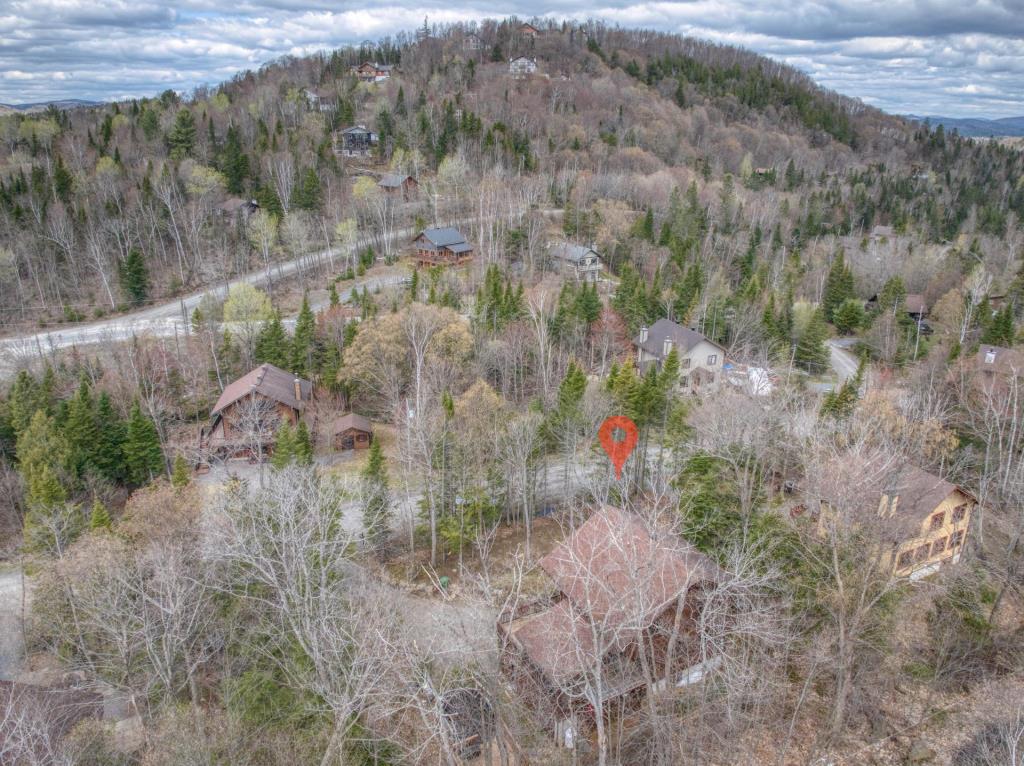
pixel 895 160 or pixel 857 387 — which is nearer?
pixel 857 387

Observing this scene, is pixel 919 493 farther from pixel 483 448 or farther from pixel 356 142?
pixel 356 142

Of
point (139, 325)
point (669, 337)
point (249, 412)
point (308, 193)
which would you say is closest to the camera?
point (249, 412)

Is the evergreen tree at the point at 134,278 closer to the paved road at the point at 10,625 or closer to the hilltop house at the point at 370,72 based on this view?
the paved road at the point at 10,625

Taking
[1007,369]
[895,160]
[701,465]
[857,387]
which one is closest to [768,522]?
[701,465]

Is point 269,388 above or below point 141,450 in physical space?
above

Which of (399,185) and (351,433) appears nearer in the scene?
(351,433)

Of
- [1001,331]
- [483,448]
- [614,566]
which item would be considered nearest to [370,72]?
[1001,331]

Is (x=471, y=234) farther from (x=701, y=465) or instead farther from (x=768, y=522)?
(x=768, y=522)

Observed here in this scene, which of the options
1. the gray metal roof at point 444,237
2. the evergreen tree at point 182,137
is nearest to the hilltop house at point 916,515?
the gray metal roof at point 444,237

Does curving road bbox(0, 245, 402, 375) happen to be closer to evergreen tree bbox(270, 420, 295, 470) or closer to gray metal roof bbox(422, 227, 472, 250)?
gray metal roof bbox(422, 227, 472, 250)
